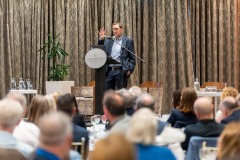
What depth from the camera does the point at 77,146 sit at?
4.23 meters

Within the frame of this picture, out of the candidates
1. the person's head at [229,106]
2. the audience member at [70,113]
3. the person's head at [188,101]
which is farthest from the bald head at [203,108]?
the person's head at [188,101]

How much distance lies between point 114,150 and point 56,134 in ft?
1.95

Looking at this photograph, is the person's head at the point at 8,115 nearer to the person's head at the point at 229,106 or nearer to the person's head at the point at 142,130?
the person's head at the point at 142,130

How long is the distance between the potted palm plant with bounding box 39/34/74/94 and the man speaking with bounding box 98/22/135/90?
155 cm

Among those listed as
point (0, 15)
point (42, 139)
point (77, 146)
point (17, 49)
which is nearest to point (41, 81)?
point (17, 49)

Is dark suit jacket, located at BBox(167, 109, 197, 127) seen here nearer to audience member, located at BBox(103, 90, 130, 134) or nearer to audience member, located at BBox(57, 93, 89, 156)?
audience member, located at BBox(57, 93, 89, 156)

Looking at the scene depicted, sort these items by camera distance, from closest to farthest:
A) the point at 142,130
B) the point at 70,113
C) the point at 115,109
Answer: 1. the point at 142,130
2. the point at 115,109
3. the point at 70,113

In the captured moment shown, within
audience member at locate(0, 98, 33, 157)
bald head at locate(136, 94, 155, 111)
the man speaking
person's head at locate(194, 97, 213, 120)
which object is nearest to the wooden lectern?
the man speaking

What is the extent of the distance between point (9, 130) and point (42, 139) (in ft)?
3.41

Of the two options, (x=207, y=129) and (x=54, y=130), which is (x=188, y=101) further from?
(x=54, y=130)

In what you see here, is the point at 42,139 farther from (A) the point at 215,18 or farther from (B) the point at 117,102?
(A) the point at 215,18

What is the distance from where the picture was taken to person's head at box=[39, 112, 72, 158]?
95.3 inches

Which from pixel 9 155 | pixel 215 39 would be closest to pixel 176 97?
pixel 9 155

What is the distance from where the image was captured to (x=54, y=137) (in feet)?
8.02
